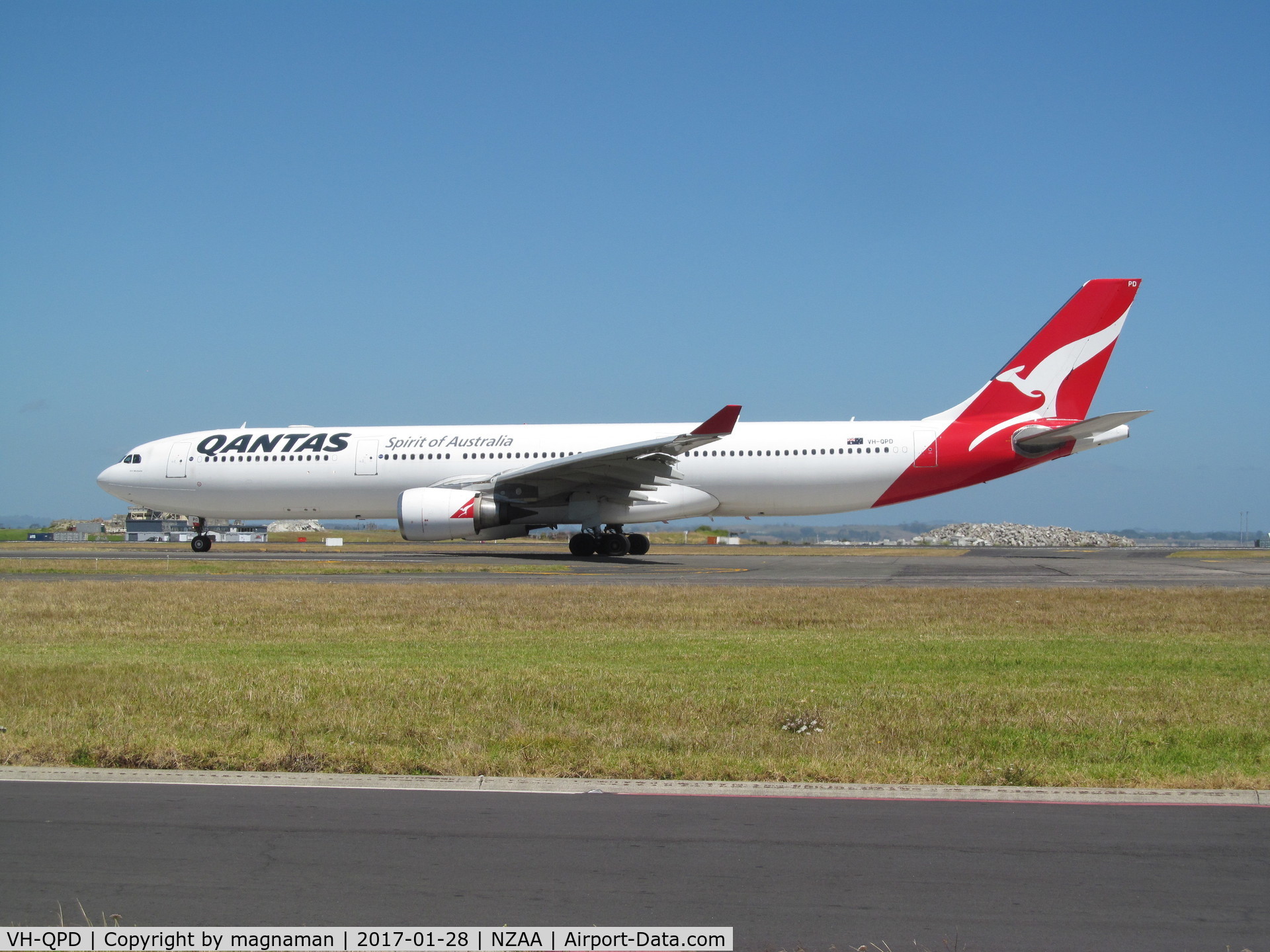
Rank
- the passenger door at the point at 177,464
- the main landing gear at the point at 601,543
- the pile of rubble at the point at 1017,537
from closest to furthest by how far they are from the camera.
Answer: the main landing gear at the point at 601,543 → the passenger door at the point at 177,464 → the pile of rubble at the point at 1017,537

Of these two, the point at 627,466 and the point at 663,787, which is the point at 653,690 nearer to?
the point at 663,787

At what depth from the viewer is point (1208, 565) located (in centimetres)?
2750

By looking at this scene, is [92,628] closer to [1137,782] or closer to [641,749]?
[641,749]

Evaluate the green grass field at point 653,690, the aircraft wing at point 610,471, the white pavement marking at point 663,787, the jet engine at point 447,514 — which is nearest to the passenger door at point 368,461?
the aircraft wing at point 610,471

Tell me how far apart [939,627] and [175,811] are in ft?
33.1

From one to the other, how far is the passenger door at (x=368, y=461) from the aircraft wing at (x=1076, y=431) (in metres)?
18.4

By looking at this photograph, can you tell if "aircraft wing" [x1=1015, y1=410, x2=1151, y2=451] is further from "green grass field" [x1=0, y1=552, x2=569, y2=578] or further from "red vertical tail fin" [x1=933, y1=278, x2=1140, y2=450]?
"green grass field" [x1=0, y1=552, x2=569, y2=578]

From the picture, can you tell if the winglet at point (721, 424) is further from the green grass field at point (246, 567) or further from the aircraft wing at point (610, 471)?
the green grass field at point (246, 567)

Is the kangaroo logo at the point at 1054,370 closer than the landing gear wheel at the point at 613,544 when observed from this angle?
Yes

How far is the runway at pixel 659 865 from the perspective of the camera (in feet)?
13.1

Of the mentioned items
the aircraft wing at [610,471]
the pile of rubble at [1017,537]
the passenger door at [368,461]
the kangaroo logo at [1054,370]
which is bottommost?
the pile of rubble at [1017,537]

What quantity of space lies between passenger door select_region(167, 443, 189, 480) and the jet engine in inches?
366

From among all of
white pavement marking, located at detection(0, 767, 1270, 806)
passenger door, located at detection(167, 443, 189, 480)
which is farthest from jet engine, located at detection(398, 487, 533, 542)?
white pavement marking, located at detection(0, 767, 1270, 806)

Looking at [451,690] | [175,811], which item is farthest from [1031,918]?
[451,690]
